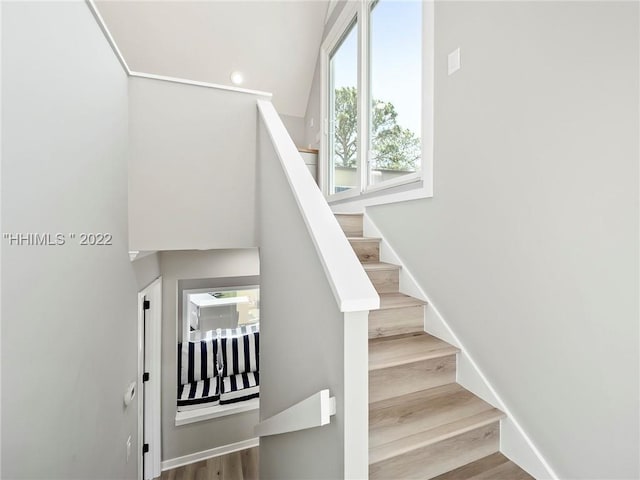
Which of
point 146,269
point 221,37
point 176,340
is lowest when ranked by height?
point 176,340

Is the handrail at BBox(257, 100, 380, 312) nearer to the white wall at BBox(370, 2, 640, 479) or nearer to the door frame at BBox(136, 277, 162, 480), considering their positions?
the white wall at BBox(370, 2, 640, 479)

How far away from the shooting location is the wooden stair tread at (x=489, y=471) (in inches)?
55.2

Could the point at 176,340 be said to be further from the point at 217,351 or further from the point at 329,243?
the point at 329,243

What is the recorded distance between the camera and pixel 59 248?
42.9 inches

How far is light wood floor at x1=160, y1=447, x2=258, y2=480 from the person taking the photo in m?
3.28

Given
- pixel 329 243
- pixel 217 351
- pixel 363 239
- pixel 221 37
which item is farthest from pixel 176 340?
pixel 221 37

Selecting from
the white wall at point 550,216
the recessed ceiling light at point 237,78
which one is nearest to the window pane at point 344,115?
the recessed ceiling light at point 237,78

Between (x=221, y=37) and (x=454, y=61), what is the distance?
290cm

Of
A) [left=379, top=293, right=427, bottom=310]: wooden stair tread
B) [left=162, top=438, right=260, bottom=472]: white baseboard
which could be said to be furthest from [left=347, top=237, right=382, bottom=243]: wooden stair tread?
[left=162, top=438, right=260, bottom=472]: white baseboard

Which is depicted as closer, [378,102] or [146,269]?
[146,269]

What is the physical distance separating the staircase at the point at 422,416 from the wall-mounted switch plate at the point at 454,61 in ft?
4.64

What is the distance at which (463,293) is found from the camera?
1754mm

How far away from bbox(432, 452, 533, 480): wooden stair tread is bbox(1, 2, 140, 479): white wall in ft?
4.99

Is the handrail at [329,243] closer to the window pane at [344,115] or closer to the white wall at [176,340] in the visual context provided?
the window pane at [344,115]
